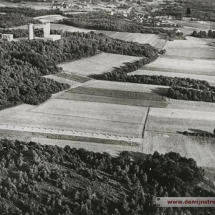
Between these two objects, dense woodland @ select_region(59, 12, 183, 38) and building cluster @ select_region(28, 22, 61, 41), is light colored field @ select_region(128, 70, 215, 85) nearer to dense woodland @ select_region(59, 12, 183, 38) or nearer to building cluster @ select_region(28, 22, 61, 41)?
building cluster @ select_region(28, 22, 61, 41)

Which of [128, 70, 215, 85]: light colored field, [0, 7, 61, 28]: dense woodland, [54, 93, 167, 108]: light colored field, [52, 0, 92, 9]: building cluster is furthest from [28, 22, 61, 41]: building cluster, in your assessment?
[52, 0, 92, 9]: building cluster

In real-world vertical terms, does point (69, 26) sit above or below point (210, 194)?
above

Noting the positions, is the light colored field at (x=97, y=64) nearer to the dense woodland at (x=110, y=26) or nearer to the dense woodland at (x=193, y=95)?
the dense woodland at (x=193, y=95)

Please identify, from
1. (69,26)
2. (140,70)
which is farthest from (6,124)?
(69,26)

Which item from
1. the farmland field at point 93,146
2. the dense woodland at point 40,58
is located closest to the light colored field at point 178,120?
the farmland field at point 93,146

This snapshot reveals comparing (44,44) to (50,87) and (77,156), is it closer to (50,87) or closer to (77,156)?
(50,87)

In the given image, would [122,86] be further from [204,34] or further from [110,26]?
[204,34]

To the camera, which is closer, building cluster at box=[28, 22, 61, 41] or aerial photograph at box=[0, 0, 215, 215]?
aerial photograph at box=[0, 0, 215, 215]
